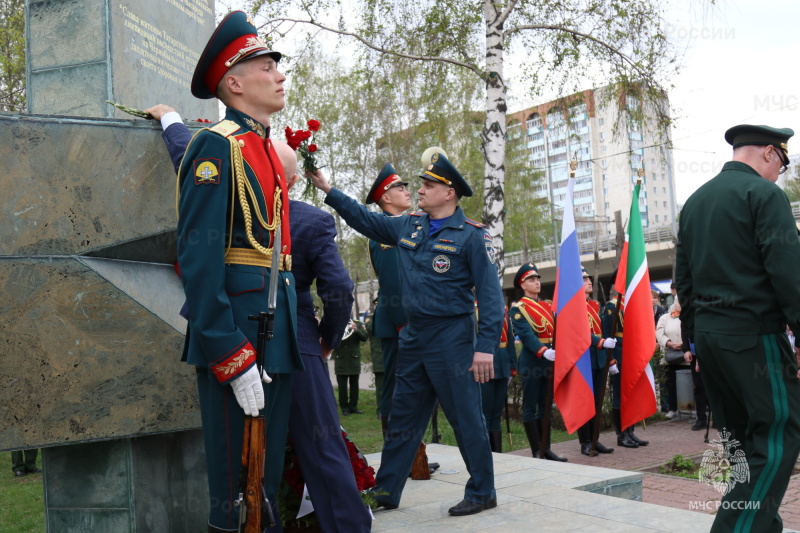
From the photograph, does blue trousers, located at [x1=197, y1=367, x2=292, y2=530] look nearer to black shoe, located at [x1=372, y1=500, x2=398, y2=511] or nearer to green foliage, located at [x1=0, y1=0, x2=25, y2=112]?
black shoe, located at [x1=372, y1=500, x2=398, y2=511]

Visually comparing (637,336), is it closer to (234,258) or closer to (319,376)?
(319,376)

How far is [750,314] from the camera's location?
372cm

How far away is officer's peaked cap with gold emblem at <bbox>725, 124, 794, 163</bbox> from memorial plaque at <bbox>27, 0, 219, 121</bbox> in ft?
10.6

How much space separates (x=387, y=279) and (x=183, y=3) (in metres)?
2.62

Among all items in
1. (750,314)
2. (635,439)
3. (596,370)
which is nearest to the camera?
(750,314)

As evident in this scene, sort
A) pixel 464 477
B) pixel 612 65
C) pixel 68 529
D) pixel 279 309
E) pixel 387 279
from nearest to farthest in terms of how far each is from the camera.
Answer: pixel 279 309 → pixel 68 529 → pixel 464 477 → pixel 387 279 → pixel 612 65

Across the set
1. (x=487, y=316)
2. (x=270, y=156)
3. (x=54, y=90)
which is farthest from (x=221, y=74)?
(x=487, y=316)

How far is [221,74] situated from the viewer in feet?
10.7

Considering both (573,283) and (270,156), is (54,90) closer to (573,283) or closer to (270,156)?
(270,156)

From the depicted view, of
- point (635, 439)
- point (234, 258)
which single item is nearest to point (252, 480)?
point (234, 258)

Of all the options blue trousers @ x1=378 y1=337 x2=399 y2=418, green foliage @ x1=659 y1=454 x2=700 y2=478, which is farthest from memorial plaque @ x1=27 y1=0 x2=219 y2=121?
green foliage @ x1=659 y1=454 x2=700 y2=478

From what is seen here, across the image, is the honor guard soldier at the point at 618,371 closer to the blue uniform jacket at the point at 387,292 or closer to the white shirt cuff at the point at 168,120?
the blue uniform jacket at the point at 387,292

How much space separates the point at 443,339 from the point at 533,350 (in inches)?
162

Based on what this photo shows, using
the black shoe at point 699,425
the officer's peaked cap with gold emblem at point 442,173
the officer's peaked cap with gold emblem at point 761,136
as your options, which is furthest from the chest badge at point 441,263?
the black shoe at point 699,425
